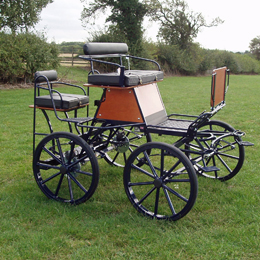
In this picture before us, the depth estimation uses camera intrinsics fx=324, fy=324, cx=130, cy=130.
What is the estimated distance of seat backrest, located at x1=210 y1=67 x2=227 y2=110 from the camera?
10.7 feet

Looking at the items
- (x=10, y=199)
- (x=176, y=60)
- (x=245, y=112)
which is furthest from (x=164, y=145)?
(x=176, y=60)

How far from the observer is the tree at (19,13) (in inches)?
679

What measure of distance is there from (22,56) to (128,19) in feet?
31.4

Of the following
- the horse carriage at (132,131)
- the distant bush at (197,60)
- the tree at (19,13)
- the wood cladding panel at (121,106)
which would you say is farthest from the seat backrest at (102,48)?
the distant bush at (197,60)

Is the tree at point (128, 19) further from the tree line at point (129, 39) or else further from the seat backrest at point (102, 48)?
the seat backrest at point (102, 48)

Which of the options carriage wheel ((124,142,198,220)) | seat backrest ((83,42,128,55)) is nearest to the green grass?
carriage wheel ((124,142,198,220))

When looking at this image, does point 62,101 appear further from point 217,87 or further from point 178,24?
point 178,24

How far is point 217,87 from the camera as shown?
11.3 feet

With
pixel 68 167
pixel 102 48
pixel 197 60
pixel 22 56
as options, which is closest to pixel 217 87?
pixel 102 48

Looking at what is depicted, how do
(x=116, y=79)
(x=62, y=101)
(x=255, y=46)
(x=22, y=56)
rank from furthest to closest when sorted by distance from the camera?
1. (x=255, y=46)
2. (x=22, y=56)
3. (x=62, y=101)
4. (x=116, y=79)

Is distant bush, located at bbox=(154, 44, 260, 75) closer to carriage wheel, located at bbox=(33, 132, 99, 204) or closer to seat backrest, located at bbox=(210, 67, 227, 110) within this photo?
seat backrest, located at bbox=(210, 67, 227, 110)

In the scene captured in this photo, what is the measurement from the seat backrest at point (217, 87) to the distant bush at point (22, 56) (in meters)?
10.5

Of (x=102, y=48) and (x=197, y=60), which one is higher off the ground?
(x=197, y=60)

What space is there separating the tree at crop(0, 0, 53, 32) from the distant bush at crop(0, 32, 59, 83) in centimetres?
404
